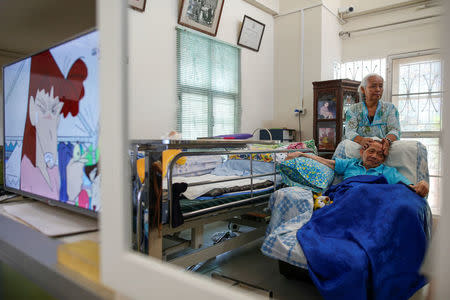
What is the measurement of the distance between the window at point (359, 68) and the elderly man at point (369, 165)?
331 cm

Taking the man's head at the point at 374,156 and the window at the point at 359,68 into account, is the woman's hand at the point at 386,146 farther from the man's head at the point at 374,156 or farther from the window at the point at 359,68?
the window at the point at 359,68

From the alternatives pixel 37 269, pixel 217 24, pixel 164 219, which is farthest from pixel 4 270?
pixel 217 24

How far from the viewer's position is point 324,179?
8.13ft

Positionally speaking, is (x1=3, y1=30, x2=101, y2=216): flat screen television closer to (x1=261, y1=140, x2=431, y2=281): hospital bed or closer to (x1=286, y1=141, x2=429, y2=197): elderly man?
(x1=261, y1=140, x2=431, y2=281): hospital bed

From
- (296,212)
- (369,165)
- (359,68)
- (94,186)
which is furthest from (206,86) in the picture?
(94,186)

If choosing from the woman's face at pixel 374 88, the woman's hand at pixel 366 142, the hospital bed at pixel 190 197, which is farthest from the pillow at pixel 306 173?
the woman's face at pixel 374 88

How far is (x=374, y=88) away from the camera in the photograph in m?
2.75

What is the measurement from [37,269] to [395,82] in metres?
5.75

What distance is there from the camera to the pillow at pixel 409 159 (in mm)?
2352

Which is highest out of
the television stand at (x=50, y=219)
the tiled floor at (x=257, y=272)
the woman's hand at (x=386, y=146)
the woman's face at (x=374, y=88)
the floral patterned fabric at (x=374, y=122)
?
the woman's face at (x=374, y=88)

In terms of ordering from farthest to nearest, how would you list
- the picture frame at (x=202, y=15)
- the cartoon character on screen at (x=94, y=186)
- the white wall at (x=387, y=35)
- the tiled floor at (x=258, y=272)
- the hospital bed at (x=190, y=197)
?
the white wall at (x=387, y=35) < the picture frame at (x=202, y=15) < the tiled floor at (x=258, y=272) < the hospital bed at (x=190, y=197) < the cartoon character on screen at (x=94, y=186)

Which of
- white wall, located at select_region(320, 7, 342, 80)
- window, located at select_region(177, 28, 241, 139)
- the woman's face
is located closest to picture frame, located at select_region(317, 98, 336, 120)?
white wall, located at select_region(320, 7, 342, 80)

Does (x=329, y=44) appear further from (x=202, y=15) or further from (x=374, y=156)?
(x=374, y=156)

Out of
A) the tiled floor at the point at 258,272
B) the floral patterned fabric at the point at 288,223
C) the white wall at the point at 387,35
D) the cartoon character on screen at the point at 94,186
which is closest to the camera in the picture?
the cartoon character on screen at the point at 94,186
